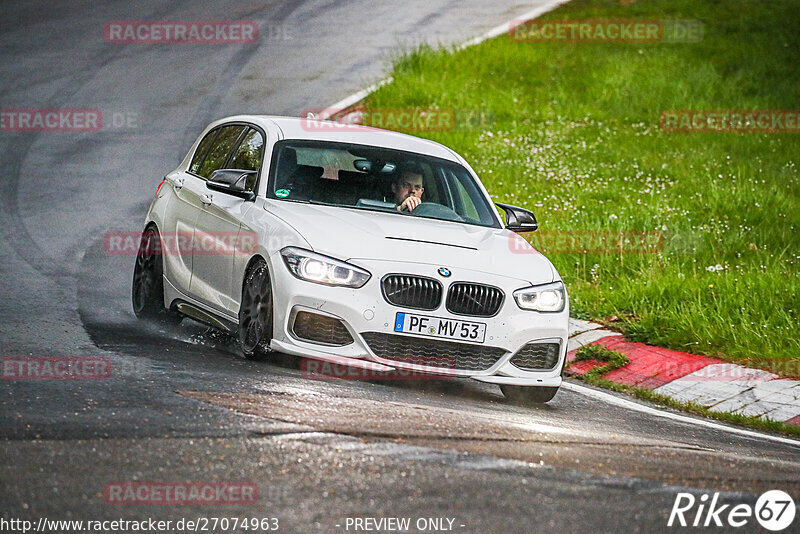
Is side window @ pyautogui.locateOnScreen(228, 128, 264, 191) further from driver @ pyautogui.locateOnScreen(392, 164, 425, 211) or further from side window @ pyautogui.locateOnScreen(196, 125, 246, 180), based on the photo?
driver @ pyautogui.locateOnScreen(392, 164, 425, 211)

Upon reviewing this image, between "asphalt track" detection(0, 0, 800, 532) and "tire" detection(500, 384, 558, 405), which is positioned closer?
"asphalt track" detection(0, 0, 800, 532)

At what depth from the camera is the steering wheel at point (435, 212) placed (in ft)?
27.3

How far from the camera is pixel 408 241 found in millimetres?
7379

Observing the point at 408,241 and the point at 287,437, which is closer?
the point at 287,437

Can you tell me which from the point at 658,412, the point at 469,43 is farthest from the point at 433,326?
the point at 469,43

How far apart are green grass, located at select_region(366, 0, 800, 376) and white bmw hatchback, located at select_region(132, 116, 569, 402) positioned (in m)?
2.70

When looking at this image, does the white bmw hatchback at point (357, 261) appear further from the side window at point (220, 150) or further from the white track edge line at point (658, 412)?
the white track edge line at point (658, 412)

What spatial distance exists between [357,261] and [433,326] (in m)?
0.61

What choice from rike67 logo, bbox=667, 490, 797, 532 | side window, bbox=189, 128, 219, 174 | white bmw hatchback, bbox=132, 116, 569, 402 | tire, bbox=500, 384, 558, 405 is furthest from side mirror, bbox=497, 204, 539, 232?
rike67 logo, bbox=667, 490, 797, 532

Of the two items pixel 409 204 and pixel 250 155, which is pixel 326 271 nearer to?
pixel 409 204

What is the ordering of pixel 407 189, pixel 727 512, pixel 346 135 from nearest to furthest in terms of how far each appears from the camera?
pixel 727 512 → pixel 407 189 → pixel 346 135

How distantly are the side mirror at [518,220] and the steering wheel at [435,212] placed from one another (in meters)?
0.39

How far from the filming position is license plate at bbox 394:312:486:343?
695 cm

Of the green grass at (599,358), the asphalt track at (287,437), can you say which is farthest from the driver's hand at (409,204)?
the green grass at (599,358)
